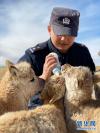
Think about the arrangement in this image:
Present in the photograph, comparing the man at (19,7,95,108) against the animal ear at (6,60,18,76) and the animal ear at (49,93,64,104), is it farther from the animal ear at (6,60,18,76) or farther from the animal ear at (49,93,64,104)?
the animal ear at (49,93,64,104)

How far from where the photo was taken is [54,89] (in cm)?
1006

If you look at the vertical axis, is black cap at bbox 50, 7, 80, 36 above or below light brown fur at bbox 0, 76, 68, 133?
above

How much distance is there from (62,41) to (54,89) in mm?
2065

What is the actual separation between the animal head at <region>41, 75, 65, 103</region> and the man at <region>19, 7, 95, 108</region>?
630 mm

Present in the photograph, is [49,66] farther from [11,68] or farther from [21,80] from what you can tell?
[11,68]

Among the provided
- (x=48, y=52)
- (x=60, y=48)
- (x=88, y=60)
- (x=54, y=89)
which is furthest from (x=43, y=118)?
(x=88, y=60)

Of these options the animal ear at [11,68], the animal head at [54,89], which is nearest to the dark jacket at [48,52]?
the animal ear at [11,68]

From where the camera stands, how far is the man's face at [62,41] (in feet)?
38.4

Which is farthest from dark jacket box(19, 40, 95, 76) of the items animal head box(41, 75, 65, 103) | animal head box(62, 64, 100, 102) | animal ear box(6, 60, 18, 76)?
animal head box(62, 64, 100, 102)

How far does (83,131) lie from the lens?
32.0ft

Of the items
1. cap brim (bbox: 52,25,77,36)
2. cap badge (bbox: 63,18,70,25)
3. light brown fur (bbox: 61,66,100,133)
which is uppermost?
cap badge (bbox: 63,18,70,25)

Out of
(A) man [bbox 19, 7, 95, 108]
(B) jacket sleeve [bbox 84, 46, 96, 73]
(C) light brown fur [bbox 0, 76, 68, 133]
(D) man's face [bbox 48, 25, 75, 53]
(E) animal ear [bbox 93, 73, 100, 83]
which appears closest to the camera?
(C) light brown fur [bbox 0, 76, 68, 133]

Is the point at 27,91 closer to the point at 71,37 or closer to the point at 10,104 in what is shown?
the point at 10,104

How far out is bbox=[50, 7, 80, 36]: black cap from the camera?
11.4m
